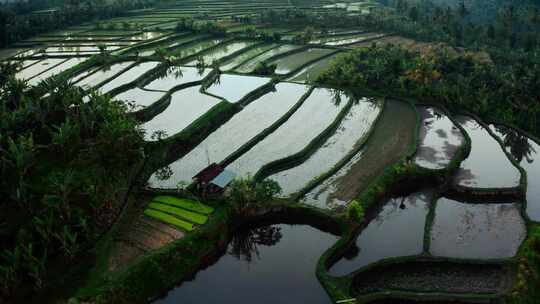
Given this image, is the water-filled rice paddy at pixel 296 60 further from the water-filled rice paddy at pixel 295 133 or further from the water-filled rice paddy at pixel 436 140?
the water-filled rice paddy at pixel 436 140

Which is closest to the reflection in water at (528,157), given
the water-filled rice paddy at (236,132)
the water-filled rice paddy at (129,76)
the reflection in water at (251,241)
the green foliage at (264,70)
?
the reflection in water at (251,241)

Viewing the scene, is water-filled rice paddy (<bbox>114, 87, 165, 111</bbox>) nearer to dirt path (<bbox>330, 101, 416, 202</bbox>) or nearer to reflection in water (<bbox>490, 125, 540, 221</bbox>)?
dirt path (<bbox>330, 101, 416, 202</bbox>)

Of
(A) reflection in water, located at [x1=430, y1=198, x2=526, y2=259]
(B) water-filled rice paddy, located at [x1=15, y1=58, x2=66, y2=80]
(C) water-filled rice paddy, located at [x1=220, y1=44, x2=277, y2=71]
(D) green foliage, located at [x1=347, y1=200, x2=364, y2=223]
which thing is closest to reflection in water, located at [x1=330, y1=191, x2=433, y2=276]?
(A) reflection in water, located at [x1=430, y1=198, x2=526, y2=259]

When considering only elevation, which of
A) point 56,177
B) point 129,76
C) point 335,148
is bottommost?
point 335,148

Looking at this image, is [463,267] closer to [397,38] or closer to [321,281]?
[321,281]

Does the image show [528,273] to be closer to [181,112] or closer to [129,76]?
[181,112]

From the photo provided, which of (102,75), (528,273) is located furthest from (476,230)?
(102,75)
